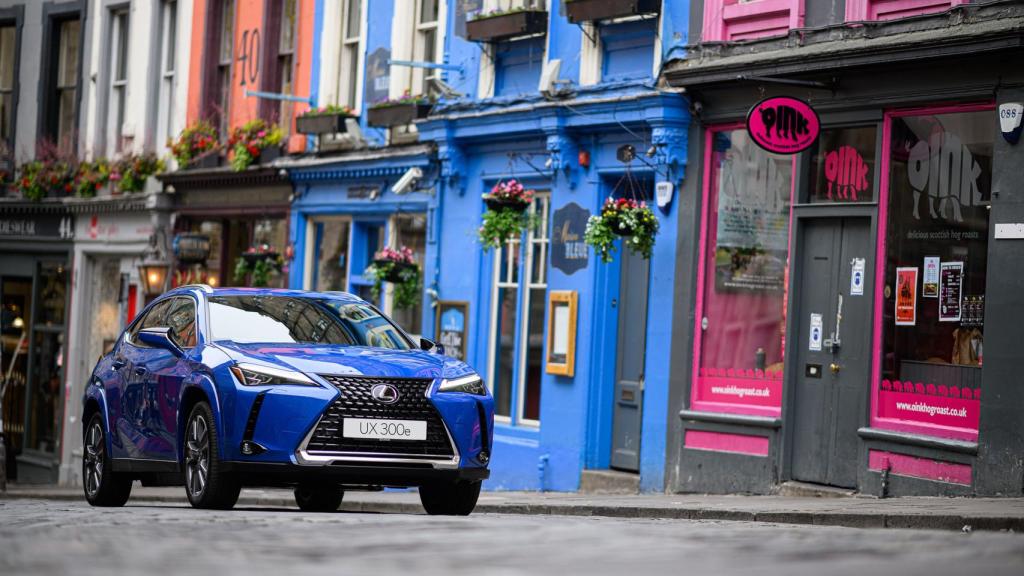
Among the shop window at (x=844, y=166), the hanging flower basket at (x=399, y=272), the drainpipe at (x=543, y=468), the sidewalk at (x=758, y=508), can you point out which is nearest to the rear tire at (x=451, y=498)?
the sidewalk at (x=758, y=508)

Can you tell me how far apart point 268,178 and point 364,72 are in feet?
9.11

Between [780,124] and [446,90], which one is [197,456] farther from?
[446,90]

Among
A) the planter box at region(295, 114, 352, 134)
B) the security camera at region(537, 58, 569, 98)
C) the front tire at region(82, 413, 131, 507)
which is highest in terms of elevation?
the security camera at region(537, 58, 569, 98)

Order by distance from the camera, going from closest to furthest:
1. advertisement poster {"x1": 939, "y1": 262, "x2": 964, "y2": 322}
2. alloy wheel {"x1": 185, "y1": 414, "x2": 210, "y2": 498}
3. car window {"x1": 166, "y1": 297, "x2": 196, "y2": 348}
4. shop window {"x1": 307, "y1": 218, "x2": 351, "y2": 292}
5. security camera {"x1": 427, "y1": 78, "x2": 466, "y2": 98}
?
1. alloy wheel {"x1": 185, "y1": 414, "x2": 210, "y2": 498}
2. car window {"x1": 166, "y1": 297, "x2": 196, "y2": 348}
3. advertisement poster {"x1": 939, "y1": 262, "x2": 964, "y2": 322}
4. security camera {"x1": 427, "y1": 78, "x2": 466, "y2": 98}
5. shop window {"x1": 307, "y1": 218, "x2": 351, "y2": 292}

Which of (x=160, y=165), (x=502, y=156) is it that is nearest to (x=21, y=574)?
(x=502, y=156)

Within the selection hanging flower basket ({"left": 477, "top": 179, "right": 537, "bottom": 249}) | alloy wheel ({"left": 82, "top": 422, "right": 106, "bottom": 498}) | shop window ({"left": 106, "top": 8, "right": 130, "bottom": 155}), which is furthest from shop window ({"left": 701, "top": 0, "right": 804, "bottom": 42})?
shop window ({"left": 106, "top": 8, "right": 130, "bottom": 155})

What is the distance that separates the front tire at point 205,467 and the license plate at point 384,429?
0.85 metres

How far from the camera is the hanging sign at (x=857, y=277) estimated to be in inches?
616

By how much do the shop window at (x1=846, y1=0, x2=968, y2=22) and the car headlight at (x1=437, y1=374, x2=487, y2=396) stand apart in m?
5.42

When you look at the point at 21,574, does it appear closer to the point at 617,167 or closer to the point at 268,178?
the point at 617,167

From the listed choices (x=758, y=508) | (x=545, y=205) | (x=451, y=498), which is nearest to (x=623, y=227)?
(x=545, y=205)

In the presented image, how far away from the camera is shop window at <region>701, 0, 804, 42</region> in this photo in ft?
54.0

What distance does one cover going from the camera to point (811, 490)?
619 inches

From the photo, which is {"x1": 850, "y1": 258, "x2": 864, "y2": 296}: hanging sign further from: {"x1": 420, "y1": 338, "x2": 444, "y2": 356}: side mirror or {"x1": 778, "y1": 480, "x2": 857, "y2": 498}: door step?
{"x1": 420, "y1": 338, "x2": 444, "y2": 356}: side mirror
